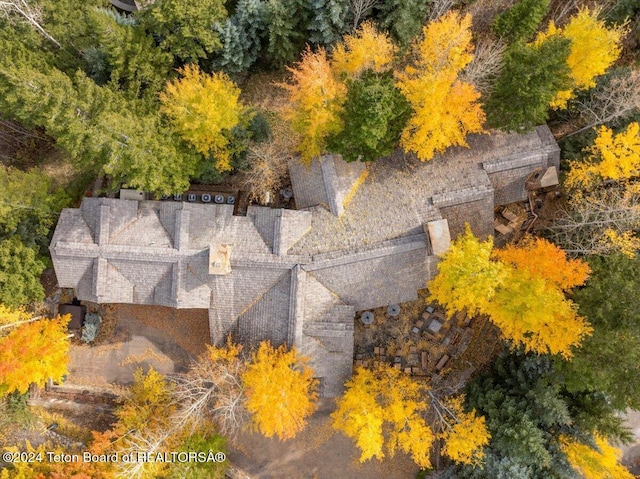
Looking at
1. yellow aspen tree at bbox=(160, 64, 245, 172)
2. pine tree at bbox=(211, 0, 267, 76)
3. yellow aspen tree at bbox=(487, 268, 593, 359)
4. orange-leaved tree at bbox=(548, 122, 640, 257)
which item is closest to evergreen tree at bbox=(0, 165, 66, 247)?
yellow aspen tree at bbox=(160, 64, 245, 172)

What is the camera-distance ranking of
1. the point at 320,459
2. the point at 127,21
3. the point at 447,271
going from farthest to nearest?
the point at 320,459, the point at 127,21, the point at 447,271

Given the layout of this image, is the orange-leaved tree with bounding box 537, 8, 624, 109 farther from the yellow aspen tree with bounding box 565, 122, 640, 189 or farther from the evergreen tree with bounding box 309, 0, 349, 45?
the evergreen tree with bounding box 309, 0, 349, 45

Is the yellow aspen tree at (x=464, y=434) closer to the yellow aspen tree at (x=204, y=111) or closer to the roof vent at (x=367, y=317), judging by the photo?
the roof vent at (x=367, y=317)

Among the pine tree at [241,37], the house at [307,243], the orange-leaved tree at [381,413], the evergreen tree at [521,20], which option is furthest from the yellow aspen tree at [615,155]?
the pine tree at [241,37]

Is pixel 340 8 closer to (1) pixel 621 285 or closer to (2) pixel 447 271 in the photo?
(2) pixel 447 271

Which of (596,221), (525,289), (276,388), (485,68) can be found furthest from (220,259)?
(596,221)

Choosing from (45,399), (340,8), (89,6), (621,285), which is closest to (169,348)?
(45,399)
